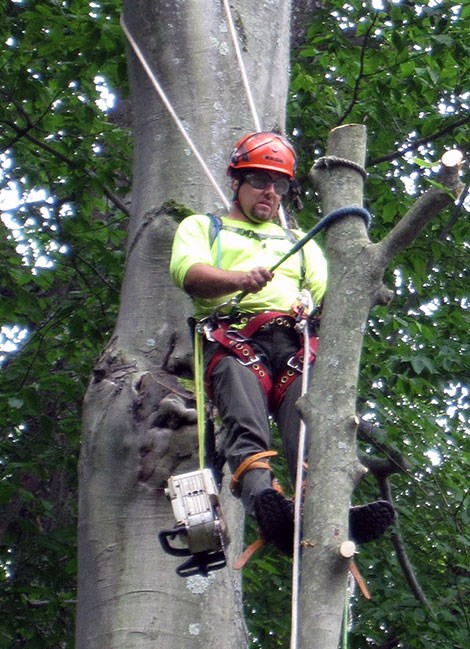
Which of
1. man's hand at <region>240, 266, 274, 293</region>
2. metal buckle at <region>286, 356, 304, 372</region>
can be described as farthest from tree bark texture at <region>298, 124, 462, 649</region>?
metal buckle at <region>286, 356, 304, 372</region>

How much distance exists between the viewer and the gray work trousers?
137 inches

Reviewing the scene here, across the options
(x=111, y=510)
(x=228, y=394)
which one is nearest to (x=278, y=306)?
(x=228, y=394)

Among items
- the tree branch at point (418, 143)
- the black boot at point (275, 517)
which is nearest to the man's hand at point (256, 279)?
the black boot at point (275, 517)

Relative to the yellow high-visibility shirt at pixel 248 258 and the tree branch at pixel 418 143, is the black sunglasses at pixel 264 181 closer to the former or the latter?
the yellow high-visibility shirt at pixel 248 258

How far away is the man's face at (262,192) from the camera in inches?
162

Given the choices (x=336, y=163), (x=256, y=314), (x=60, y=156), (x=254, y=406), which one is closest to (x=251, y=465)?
(x=254, y=406)

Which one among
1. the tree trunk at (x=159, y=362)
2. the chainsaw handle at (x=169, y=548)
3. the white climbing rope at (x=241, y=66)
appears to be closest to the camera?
the chainsaw handle at (x=169, y=548)

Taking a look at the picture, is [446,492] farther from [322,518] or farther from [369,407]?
[322,518]

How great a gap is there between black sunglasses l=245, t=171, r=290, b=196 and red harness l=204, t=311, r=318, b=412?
0.48m

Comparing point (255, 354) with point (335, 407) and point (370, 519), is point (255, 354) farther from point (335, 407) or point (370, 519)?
point (335, 407)

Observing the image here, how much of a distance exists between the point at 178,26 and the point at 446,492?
3.81m

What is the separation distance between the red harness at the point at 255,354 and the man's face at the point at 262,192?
15.7 inches

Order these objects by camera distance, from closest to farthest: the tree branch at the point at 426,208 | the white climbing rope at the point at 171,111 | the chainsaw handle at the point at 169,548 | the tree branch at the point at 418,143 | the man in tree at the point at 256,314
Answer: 1. the tree branch at the point at 426,208
2. the man in tree at the point at 256,314
3. the chainsaw handle at the point at 169,548
4. the white climbing rope at the point at 171,111
5. the tree branch at the point at 418,143

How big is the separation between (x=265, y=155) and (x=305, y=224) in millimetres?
3575
